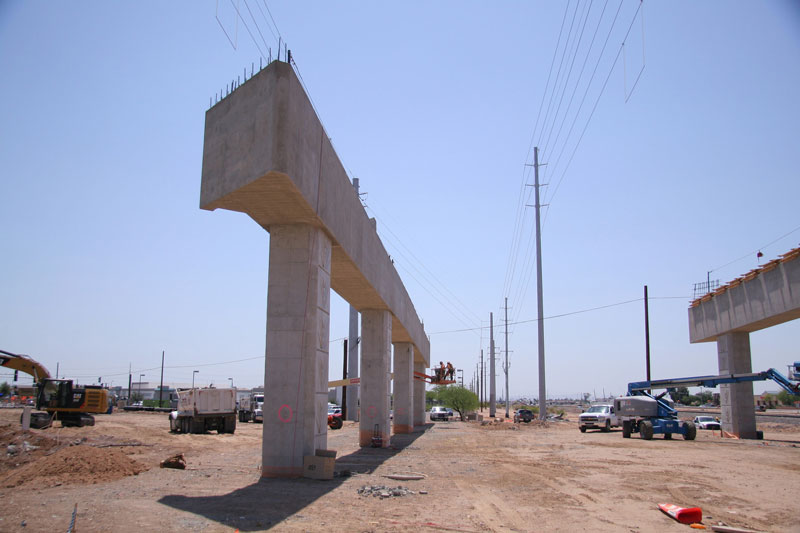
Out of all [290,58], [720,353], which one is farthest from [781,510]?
[720,353]

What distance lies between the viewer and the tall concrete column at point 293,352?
13586 mm

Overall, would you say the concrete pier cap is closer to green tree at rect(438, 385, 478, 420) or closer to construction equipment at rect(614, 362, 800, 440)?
construction equipment at rect(614, 362, 800, 440)

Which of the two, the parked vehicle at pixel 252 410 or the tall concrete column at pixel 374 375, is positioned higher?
the tall concrete column at pixel 374 375

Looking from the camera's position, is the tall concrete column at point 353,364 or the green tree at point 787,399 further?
the green tree at point 787,399

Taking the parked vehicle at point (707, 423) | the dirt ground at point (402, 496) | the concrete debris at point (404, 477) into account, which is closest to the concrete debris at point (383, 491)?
the dirt ground at point (402, 496)

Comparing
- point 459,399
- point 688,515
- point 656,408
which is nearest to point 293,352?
point 688,515

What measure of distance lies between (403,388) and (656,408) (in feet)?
48.0

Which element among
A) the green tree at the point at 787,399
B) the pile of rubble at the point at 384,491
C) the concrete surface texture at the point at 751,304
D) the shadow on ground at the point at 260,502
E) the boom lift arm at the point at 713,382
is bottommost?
Answer: the green tree at the point at 787,399

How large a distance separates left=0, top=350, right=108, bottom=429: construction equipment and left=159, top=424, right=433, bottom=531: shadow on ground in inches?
920

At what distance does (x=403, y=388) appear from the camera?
3566 cm

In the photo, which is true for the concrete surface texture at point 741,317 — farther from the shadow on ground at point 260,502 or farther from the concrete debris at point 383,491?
the shadow on ground at point 260,502

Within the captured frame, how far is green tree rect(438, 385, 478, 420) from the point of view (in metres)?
76.6

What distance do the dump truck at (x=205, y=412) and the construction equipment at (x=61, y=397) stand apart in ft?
14.2

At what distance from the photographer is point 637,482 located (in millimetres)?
14367
